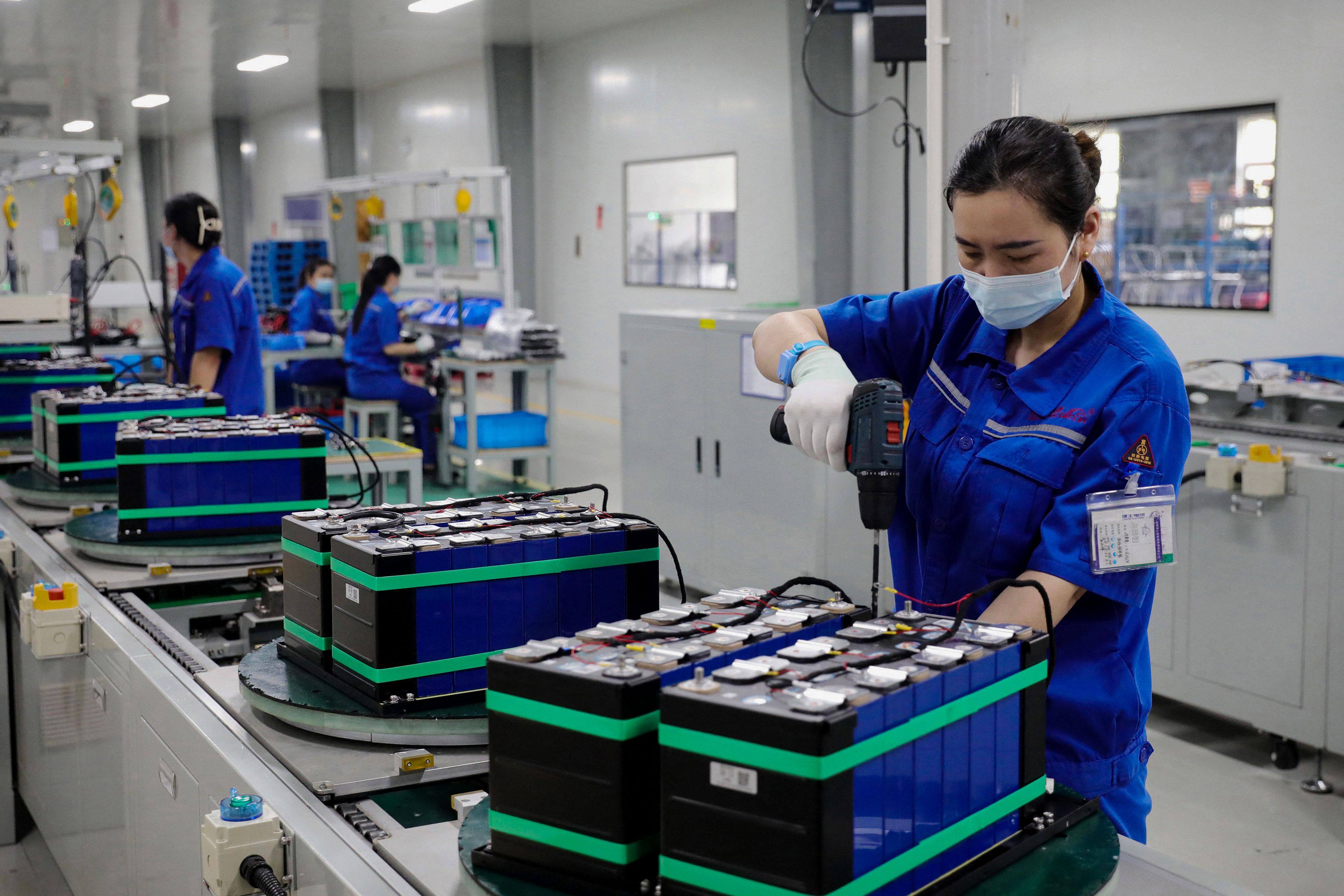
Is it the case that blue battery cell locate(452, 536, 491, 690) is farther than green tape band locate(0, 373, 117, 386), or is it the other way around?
green tape band locate(0, 373, 117, 386)

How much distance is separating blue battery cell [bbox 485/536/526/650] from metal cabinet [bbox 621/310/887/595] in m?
2.87

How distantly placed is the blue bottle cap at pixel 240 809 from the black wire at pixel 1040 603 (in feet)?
2.45

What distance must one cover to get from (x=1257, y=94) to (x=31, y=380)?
17.9 ft

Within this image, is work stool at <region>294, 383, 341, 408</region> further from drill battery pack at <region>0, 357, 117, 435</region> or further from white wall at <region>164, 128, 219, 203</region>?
white wall at <region>164, 128, 219, 203</region>

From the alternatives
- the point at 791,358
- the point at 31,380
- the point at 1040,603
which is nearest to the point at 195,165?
the point at 31,380

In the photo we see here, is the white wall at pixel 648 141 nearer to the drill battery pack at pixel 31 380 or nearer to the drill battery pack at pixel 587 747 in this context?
the drill battery pack at pixel 31 380

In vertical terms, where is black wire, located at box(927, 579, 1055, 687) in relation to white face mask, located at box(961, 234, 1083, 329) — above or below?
below

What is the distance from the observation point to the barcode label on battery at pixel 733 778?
0.87m

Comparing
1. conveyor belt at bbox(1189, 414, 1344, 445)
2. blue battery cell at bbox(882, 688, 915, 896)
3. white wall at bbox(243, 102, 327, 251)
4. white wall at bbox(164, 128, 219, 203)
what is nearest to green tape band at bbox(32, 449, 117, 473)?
blue battery cell at bbox(882, 688, 915, 896)

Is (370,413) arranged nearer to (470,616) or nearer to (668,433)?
(668,433)

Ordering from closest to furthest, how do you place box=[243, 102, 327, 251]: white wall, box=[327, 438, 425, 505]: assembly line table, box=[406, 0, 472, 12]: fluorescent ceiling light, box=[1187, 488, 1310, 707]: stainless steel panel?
box=[1187, 488, 1310, 707]: stainless steel panel < box=[327, 438, 425, 505]: assembly line table < box=[406, 0, 472, 12]: fluorescent ceiling light < box=[243, 102, 327, 251]: white wall

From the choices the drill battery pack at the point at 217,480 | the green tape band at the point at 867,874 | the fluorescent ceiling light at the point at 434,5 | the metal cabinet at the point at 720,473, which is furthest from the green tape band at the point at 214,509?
the fluorescent ceiling light at the point at 434,5

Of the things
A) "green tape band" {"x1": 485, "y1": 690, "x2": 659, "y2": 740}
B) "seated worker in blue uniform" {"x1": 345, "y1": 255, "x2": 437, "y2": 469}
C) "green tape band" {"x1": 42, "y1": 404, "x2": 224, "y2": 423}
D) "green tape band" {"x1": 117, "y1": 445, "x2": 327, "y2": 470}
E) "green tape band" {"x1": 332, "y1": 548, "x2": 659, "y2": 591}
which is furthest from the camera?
"seated worker in blue uniform" {"x1": 345, "y1": 255, "x2": 437, "y2": 469}

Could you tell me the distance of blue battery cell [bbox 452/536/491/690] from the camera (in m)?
1.39
